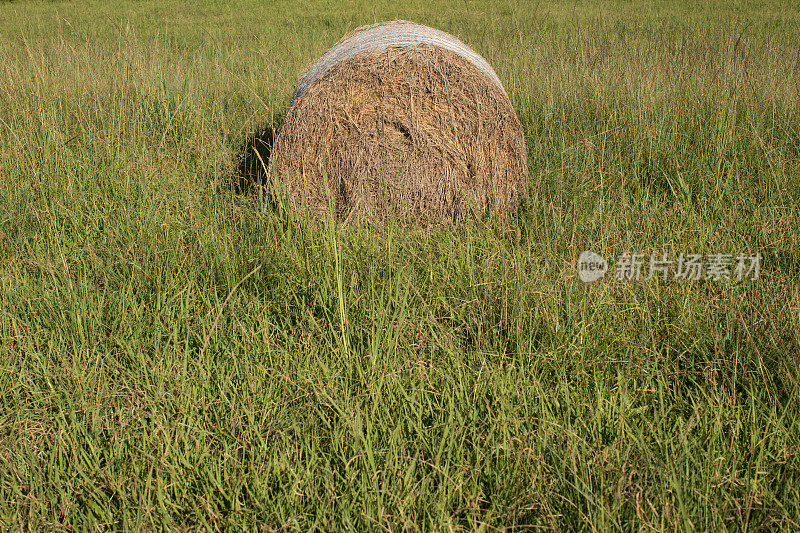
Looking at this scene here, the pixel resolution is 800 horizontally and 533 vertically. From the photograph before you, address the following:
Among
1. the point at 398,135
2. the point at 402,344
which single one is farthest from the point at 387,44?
the point at 402,344

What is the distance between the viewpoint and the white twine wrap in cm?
371

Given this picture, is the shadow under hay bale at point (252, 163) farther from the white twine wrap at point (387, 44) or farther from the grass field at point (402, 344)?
the white twine wrap at point (387, 44)

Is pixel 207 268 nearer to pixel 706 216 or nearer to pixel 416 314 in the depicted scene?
pixel 416 314

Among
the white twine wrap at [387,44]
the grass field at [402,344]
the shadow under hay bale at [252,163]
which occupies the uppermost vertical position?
the white twine wrap at [387,44]

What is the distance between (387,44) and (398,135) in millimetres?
565

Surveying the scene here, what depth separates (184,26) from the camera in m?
10.6

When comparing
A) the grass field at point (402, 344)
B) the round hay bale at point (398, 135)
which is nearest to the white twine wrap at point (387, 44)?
the round hay bale at point (398, 135)

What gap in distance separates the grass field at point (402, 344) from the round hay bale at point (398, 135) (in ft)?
1.03

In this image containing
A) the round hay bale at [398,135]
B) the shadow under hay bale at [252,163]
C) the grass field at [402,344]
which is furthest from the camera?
the shadow under hay bale at [252,163]

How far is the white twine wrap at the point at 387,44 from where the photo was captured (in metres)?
3.71

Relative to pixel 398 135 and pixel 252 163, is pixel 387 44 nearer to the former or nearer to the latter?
pixel 398 135

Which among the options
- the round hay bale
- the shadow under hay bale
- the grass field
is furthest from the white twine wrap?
the grass field

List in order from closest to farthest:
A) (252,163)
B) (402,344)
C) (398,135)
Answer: (402,344) → (398,135) → (252,163)

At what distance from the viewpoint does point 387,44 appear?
3.70 meters
